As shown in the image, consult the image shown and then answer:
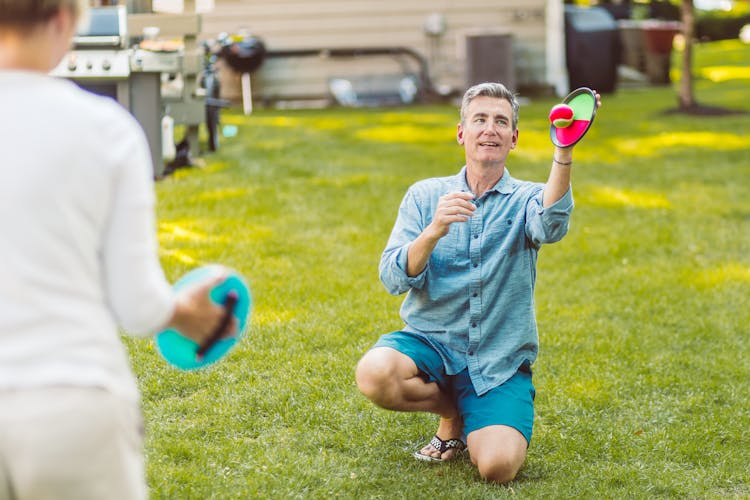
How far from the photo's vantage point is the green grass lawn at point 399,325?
3.42 metres

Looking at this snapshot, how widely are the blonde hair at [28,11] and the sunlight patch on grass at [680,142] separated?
863cm

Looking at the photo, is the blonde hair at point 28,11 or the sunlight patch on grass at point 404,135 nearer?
the blonde hair at point 28,11

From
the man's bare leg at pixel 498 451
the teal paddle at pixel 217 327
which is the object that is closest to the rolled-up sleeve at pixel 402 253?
the man's bare leg at pixel 498 451

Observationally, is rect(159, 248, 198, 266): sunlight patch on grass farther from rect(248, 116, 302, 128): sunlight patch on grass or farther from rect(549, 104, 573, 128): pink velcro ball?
rect(248, 116, 302, 128): sunlight patch on grass

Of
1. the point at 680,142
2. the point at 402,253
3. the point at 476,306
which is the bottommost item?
the point at 680,142

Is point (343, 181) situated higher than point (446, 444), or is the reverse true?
point (343, 181)

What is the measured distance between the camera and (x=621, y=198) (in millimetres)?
7824

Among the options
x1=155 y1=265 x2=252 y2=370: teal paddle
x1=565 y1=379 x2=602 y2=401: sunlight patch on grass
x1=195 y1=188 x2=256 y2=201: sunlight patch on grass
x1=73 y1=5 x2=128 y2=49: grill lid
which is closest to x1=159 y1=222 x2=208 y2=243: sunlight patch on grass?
x1=195 y1=188 x2=256 y2=201: sunlight patch on grass

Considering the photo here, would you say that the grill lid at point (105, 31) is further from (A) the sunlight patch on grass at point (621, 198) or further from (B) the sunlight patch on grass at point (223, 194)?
(A) the sunlight patch on grass at point (621, 198)

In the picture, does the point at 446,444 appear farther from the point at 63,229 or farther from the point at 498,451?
the point at 63,229

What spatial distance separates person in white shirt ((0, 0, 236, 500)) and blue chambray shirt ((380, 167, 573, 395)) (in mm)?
1778

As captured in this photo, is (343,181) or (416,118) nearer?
(343,181)

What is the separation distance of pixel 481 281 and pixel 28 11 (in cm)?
207

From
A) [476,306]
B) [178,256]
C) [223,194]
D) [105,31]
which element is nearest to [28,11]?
[476,306]
